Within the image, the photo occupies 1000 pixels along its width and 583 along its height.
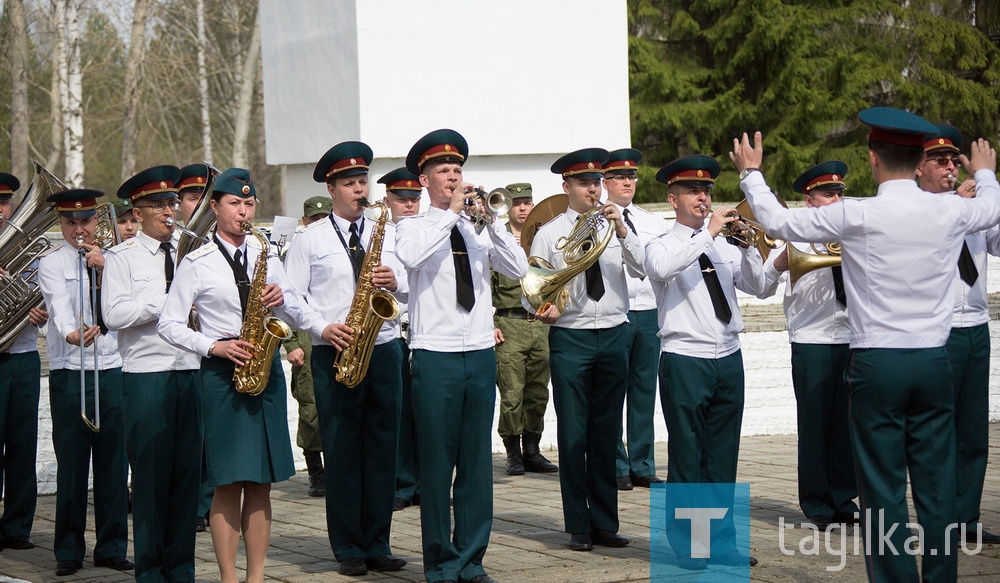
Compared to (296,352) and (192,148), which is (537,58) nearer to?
(296,352)

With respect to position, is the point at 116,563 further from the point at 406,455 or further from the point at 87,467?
the point at 406,455

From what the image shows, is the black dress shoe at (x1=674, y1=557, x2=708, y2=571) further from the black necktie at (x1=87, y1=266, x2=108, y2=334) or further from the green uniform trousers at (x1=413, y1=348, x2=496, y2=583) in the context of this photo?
the black necktie at (x1=87, y1=266, x2=108, y2=334)

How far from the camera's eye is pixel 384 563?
291 inches

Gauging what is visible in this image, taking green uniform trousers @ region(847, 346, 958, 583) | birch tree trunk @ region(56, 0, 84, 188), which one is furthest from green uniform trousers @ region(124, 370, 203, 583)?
birch tree trunk @ region(56, 0, 84, 188)

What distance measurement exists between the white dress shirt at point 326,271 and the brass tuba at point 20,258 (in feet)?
5.98

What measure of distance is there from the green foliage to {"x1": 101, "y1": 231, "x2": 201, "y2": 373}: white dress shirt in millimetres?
14707

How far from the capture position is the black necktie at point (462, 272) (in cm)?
685

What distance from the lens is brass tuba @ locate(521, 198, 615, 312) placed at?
761 centimetres

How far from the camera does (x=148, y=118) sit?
3288 cm

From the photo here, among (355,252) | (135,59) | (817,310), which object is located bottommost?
(817,310)

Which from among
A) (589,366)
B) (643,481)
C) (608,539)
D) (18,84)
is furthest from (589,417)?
(18,84)

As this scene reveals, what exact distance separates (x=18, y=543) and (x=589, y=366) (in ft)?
13.1

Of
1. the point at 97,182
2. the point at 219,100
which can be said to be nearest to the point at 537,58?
the point at 219,100

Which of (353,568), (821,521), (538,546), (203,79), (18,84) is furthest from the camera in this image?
(203,79)
